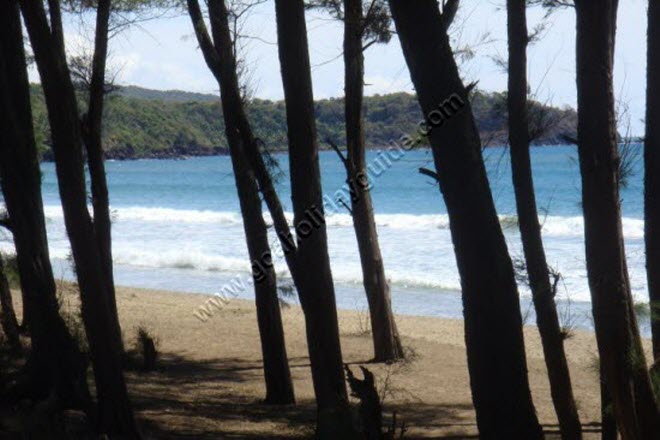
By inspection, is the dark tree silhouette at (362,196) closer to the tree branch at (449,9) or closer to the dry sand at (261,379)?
the dry sand at (261,379)

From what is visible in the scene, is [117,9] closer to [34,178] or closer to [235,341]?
[34,178]

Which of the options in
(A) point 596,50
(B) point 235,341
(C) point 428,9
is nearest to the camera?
(C) point 428,9

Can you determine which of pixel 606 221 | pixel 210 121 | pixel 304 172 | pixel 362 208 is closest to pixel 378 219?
pixel 210 121

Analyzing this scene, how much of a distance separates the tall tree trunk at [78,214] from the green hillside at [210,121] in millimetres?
3294

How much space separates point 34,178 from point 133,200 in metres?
51.4

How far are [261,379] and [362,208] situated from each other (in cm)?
262

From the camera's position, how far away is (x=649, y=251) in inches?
281

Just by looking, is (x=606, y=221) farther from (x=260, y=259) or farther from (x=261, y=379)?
(x=261, y=379)

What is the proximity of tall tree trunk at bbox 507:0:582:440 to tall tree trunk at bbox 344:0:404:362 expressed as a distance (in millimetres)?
4726

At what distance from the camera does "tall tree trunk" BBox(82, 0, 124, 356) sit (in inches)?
457

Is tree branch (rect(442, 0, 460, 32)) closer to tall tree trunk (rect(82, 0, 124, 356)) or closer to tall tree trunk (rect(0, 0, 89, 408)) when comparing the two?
tall tree trunk (rect(0, 0, 89, 408))

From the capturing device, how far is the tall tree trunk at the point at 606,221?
6262 mm

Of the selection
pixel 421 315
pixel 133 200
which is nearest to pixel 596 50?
pixel 421 315

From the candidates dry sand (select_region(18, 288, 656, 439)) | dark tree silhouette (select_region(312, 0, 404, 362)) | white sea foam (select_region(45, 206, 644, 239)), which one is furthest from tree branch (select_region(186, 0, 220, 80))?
white sea foam (select_region(45, 206, 644, 239))
